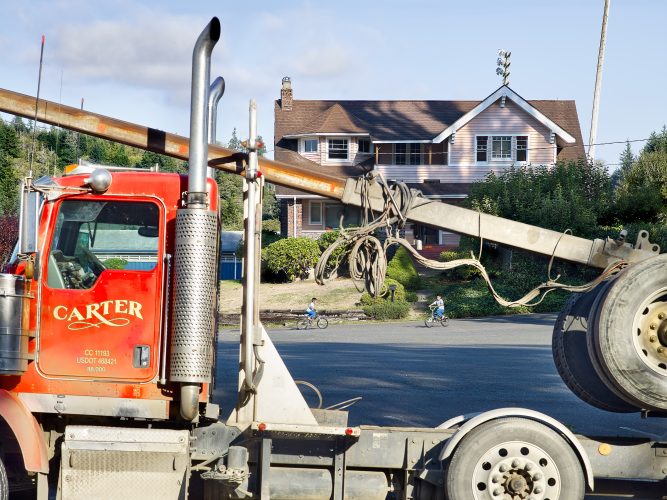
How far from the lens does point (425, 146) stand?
47.5 metres

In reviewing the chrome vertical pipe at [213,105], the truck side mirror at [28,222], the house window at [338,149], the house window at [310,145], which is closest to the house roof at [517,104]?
the house window at [338,149]

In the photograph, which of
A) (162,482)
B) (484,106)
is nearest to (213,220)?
(162,482)

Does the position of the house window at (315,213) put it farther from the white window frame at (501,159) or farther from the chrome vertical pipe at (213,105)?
the chrome vertical pipe at (213,105)

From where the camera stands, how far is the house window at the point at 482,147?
46469mm

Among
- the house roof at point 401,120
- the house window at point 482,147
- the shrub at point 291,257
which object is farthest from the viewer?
the house window at point 482,147

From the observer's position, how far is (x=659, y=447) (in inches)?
262

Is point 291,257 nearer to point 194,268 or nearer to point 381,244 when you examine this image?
point 381,244

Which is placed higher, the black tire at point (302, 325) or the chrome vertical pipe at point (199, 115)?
the chrome vertical pipe at point (199, 115)

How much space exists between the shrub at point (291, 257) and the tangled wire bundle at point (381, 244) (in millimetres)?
30875

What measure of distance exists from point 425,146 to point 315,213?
681 centimetres

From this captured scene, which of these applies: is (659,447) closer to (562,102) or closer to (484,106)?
(484,106)

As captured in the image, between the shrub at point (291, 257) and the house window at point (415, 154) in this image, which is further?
the house window at point (415, 154)

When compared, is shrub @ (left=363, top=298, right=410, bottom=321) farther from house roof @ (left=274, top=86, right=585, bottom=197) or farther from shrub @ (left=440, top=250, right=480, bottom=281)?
house roof @ (left=274, top=86, right=585, bottom=197)

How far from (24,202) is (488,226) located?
11.7 feet
